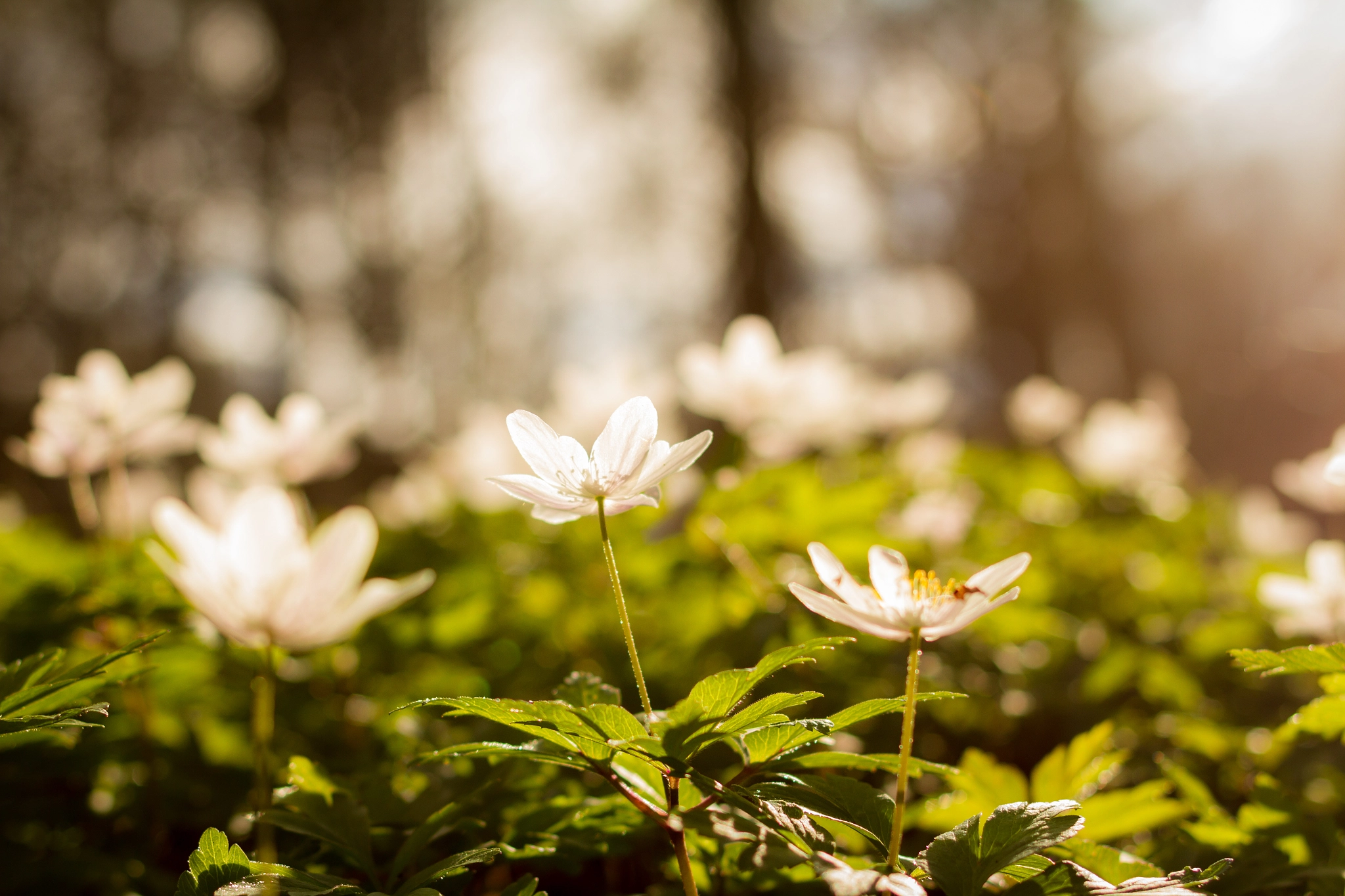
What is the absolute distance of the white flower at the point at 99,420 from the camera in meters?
1.97

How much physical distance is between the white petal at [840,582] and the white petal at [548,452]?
381 millimetres

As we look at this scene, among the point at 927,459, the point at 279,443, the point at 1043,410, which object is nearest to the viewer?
the point at 279,443

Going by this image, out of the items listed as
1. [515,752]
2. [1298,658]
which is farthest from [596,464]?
[1298,658]

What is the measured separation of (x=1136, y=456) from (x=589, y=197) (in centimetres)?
1155

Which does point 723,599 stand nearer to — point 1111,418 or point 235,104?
point 1111,418

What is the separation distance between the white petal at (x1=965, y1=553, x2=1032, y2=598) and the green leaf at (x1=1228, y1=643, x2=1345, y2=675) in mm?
306

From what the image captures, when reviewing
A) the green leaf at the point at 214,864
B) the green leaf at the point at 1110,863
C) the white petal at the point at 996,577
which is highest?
the white petal at the point at 996,577

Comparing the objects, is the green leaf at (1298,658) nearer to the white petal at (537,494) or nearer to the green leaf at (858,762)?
the green leaf at (858,762)

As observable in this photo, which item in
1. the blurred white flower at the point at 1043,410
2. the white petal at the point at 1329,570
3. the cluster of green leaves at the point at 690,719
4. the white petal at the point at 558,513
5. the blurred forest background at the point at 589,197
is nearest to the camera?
the cluster of green leaves at the point at 690,719

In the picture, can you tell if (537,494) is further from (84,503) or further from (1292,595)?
(1292,595)

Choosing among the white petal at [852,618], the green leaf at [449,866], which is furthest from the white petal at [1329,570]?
the green leaf at [449,866]

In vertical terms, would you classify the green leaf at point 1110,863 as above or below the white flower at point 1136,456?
above

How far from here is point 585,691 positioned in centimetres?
117

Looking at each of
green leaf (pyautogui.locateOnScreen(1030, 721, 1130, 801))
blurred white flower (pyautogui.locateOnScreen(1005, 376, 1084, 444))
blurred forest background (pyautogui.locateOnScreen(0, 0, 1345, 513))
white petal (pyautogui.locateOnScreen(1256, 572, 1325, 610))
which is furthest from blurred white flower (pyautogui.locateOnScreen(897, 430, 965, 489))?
blurred forest background (pyautogui.locateOnScreen(0, 0, 1345, 513))
